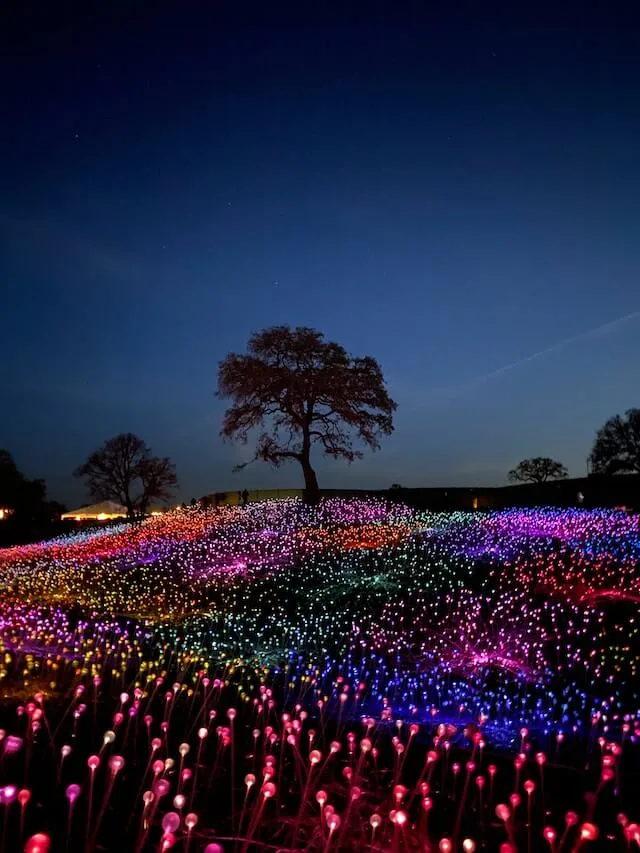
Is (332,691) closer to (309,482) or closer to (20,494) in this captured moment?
(309,482)

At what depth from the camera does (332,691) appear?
23.5 feet

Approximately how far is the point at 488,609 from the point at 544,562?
2459mm

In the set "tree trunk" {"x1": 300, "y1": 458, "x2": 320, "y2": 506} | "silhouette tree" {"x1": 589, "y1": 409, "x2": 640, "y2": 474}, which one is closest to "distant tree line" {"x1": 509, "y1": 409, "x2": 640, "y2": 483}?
"silhouette tree" {"x1": 589, "y1": 409, "x2": 640, "y2": 474}

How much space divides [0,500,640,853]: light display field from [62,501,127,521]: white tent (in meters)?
28.5

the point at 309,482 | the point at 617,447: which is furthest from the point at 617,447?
the point at 309,482

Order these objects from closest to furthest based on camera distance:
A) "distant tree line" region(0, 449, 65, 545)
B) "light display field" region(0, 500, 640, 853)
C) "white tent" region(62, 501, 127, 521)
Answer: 1. "light display field" region(0, 500, 640, 853)
2. "distant tree line" region(0, 449, 65, 545)
3. "white tent" region(62, 501, 127, 521)

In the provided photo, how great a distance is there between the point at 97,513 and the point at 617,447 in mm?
37957

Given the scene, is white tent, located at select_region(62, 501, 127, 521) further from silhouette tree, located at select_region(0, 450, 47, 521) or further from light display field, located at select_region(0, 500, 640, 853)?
light display field, located at select_region(0, 500, 640, 853)

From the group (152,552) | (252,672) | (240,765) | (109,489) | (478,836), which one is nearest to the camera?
(478,836)

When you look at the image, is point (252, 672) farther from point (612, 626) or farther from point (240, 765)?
point (612, 626)

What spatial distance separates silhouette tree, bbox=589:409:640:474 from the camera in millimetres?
44750

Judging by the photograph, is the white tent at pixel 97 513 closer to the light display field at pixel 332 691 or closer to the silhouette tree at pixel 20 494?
the silhouette tree at pixel 20 494

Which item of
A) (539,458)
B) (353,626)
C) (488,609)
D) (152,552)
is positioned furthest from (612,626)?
(539,458)

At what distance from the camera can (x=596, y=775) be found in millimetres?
5098
